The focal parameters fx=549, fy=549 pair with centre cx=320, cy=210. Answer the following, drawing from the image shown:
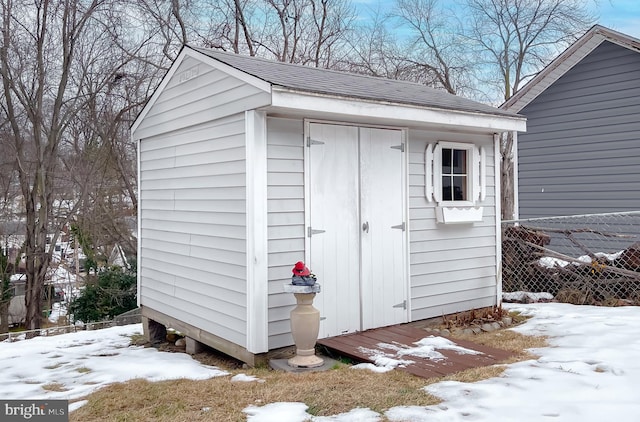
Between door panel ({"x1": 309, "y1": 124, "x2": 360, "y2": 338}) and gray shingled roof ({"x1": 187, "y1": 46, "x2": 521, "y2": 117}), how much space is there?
1.27 feet

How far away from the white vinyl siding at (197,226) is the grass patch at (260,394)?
82 centimetres

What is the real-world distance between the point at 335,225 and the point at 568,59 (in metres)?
6.83

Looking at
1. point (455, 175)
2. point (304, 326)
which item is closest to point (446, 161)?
point (455, 175)

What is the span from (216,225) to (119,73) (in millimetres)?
11879

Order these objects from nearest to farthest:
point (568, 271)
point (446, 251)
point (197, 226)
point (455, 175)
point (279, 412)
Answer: point (279, 412) → point (197, 226) → point (446, 251) → point (455, 175) → point (568, 271)

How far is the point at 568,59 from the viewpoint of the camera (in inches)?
380

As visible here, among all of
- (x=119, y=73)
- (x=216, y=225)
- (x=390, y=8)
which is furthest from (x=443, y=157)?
(x=390, y=8)

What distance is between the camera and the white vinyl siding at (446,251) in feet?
18.8

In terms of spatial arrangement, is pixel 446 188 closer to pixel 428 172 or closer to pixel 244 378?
pixel 428 172

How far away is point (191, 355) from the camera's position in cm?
566

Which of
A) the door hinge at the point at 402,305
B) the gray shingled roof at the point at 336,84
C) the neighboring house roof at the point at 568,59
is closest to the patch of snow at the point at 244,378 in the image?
the door hinge at the point at 402,305

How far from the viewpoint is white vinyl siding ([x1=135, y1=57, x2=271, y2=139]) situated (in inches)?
184

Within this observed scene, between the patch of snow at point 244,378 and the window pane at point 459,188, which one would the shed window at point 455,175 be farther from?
the patch of snow at point 244,378

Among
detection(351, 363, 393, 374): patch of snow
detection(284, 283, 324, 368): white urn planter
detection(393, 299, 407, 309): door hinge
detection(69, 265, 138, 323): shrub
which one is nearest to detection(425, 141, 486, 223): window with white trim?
detection(393, 299, 407, 309): door hinge
